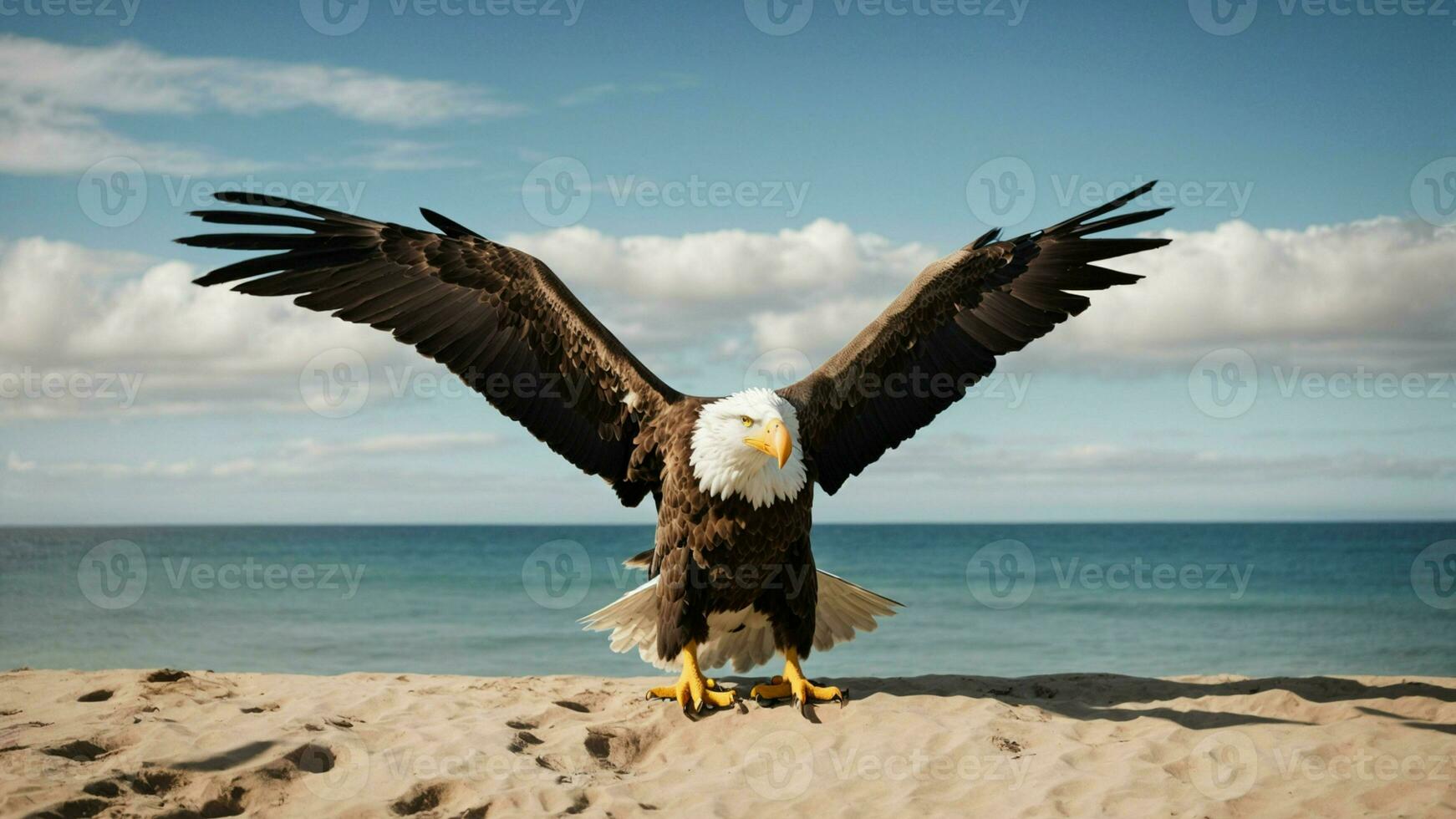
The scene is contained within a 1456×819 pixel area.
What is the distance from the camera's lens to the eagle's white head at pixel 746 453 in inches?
193

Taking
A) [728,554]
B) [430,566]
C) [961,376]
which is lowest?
[430,566]

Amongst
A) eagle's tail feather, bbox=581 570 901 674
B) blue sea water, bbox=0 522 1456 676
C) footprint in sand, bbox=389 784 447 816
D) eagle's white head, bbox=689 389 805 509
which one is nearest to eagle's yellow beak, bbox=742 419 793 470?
eagle's white head, bbox=689 389 805 509

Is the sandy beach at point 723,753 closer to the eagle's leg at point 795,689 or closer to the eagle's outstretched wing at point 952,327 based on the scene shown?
the eagle's leg at point 795,689

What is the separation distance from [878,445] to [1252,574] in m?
28.1

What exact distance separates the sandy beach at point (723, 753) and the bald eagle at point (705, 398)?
0.53 metres

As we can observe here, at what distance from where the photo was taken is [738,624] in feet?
18.3

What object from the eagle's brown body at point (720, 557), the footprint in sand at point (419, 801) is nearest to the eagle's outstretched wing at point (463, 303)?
the eagle's brown body at point (720, 557)

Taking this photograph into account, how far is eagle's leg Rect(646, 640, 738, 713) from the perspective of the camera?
202 inches

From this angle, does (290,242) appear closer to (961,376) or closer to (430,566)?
(961,376)

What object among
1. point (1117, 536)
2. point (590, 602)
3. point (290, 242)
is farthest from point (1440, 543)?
point (290, 242)

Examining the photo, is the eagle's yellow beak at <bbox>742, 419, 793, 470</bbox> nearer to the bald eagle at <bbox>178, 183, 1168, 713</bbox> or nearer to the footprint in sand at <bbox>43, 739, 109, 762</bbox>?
the bald eagle at <bbox>178, 183, 1168, 713</bbox>

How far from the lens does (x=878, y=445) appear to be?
→ 239 inches

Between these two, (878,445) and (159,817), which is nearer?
(159,817)

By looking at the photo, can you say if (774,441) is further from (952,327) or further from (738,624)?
(952,327)
